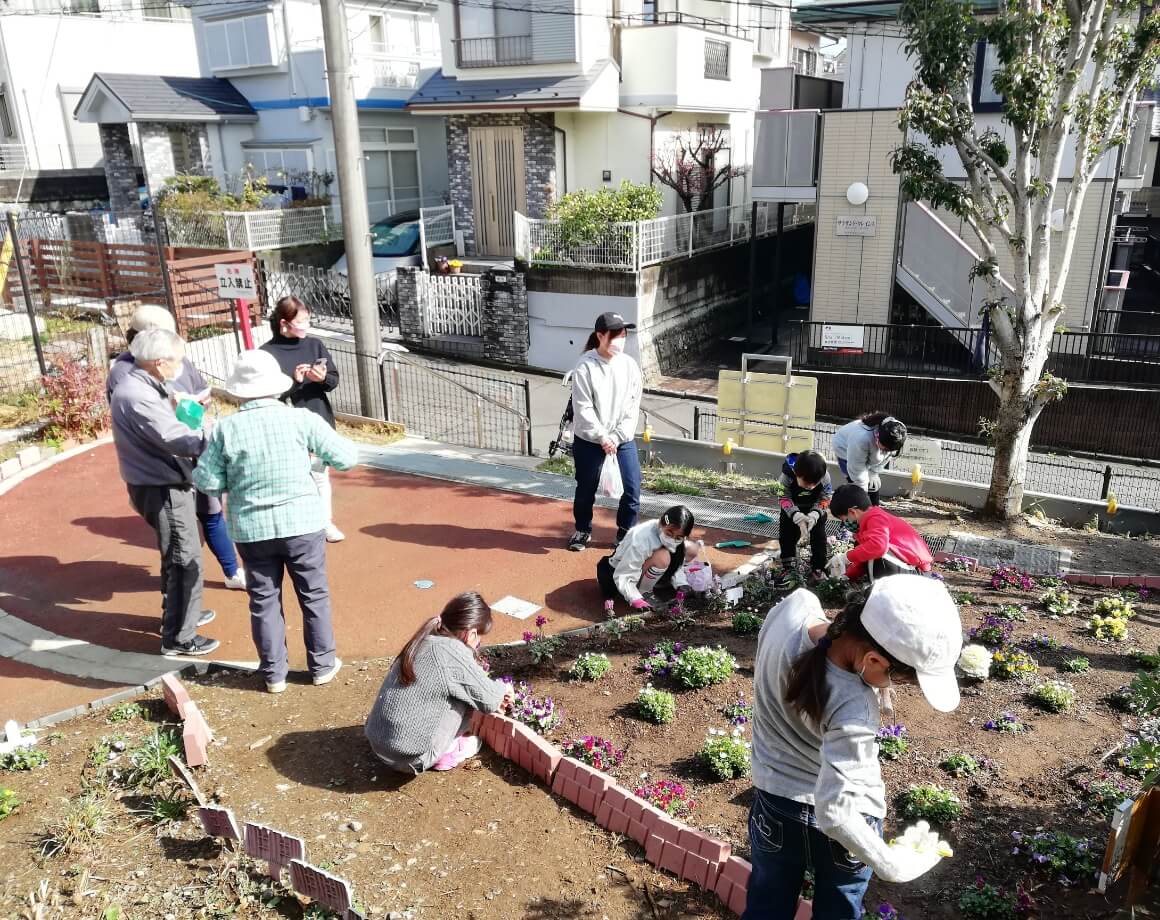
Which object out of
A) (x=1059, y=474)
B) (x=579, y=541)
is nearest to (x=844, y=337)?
(x=1059, y=474)

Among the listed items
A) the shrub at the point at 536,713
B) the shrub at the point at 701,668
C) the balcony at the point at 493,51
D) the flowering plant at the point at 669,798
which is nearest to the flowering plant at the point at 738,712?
the shrub at the point at 701,668

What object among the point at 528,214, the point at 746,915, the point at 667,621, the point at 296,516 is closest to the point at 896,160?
the point at 667,621

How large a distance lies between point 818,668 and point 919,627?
0.33 metres

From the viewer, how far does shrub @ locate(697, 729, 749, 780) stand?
4199mm

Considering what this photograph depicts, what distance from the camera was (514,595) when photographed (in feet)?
21.0

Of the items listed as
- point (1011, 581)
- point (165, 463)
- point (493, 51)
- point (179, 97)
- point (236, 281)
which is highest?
point (493, 51)

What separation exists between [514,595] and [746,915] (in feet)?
11.7

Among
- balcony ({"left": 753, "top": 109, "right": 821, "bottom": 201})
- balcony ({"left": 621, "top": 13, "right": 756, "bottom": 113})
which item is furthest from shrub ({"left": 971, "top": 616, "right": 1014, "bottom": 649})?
balcony ({"left": 621, "top": 13, "right": 756, "bottom": 113})

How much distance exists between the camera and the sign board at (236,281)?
9.02 metres

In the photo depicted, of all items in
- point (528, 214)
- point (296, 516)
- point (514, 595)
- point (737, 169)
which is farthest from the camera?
point (737, 169)

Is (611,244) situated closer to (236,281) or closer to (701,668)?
(236,281)

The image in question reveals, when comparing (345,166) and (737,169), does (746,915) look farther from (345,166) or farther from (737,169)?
(737,169)

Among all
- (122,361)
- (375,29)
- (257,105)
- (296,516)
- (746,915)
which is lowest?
(746,915)

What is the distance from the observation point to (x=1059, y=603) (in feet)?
19.8
